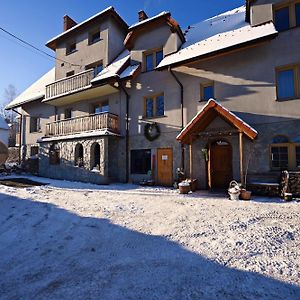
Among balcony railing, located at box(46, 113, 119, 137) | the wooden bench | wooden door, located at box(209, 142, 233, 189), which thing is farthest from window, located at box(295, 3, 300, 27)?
balcony railing, located at box(46, 113, 119, 137)

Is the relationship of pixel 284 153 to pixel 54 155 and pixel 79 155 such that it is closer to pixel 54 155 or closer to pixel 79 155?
pixel 79 155

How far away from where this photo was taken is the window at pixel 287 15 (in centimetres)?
970

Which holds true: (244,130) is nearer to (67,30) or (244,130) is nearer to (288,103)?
(288,103)

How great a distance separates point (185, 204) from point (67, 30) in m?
17.9

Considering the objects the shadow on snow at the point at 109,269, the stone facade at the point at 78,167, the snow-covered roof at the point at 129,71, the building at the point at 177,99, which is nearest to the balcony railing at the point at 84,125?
the building at the point at 177,99

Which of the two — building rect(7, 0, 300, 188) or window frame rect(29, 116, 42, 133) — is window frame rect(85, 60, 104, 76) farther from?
window frame rect(29, 116, 42, 133)

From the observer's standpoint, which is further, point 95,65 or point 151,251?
point 95,65

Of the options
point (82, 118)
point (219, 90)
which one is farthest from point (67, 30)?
point (219, 90)

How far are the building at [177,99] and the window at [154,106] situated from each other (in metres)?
0.06

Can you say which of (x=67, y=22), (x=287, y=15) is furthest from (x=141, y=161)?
(x=67, y=22)

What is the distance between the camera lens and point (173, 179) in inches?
481

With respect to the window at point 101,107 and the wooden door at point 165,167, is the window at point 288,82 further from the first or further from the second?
the window at point 101,107

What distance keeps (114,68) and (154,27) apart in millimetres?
3585

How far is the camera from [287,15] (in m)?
9.97
